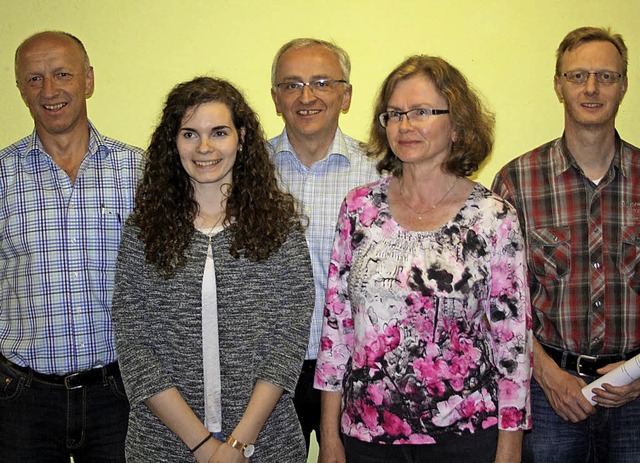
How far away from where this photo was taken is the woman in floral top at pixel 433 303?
1.85m

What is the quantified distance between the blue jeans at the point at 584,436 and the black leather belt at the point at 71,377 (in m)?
1.47

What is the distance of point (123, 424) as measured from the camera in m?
2.28

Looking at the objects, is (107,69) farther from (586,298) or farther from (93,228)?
(586,298)

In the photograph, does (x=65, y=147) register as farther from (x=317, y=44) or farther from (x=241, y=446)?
(x=241, y=446)

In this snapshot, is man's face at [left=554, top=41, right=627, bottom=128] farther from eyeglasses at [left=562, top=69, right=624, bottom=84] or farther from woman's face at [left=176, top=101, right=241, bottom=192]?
woman's face at [left=176, top=101, right=241, bottom=192]

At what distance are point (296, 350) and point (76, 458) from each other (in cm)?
91

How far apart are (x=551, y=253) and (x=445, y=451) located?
34.3 inches

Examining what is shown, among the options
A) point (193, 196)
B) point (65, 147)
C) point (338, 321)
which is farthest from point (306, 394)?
point (65, 147)

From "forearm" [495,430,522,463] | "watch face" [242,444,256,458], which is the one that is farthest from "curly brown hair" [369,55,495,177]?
"watch face" [242,444,256,458]

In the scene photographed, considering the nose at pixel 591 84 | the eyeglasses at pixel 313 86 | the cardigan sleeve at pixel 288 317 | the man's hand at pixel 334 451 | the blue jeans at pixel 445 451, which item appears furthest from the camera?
the eyeglasses at pixel 313 86

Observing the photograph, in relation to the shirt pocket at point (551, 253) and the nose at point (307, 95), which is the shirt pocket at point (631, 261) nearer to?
the shirt pocket at point (551, 253)

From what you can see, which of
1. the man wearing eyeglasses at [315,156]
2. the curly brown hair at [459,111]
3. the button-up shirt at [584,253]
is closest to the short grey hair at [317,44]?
the man wearing eyeglasses at [315,156]

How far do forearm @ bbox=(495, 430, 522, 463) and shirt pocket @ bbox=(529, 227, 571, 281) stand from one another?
0.69 meters

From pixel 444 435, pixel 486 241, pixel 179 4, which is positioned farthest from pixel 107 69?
pixel 444 435
